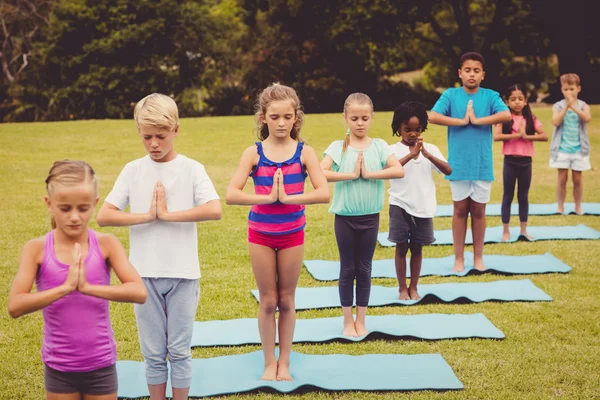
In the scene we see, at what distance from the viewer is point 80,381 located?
330cm

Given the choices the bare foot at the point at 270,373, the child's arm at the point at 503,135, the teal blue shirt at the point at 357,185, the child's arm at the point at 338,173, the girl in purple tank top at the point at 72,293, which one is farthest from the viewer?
the child's arm at the point at 503,135

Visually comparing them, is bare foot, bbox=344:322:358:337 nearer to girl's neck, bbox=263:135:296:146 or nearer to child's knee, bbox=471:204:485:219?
girl's neck, bbox=263:135:296:146

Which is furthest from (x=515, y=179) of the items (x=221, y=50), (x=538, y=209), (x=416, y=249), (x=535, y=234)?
(x=221, y=50)

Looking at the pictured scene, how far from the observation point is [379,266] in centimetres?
820

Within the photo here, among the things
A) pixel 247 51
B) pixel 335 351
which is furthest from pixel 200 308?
pixel 247 51

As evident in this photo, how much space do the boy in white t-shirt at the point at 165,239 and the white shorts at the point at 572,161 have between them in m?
7.96

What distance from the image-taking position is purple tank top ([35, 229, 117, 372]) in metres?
3.25

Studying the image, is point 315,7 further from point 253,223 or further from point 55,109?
point 253,223

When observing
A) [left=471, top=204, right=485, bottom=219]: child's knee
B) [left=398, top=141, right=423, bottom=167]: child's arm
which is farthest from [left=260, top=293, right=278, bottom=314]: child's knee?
[left=471, top=204, right=485, bottom=219]: child's knee

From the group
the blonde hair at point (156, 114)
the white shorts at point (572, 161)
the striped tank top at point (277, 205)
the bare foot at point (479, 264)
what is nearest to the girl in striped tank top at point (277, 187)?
the striped tank top at point (277, 205)

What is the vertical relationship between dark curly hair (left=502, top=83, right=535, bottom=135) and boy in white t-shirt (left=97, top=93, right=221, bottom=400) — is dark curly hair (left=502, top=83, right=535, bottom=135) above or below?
above

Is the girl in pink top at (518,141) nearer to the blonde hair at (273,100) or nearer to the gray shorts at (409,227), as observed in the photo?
the gray shorts at (409,227)

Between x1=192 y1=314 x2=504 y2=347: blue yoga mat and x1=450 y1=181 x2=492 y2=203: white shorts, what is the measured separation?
68.4 inches

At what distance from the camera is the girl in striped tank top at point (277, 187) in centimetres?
477
